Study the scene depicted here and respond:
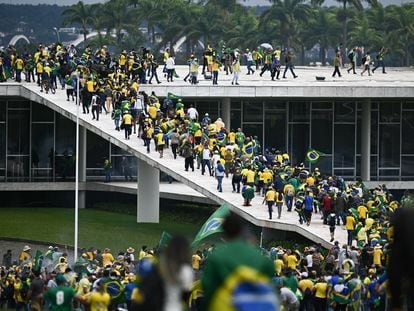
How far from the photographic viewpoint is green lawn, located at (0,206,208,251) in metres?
39.8

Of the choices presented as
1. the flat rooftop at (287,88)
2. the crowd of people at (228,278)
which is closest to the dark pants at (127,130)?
the crowd of people at (228,278)

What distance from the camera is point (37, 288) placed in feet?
67.7

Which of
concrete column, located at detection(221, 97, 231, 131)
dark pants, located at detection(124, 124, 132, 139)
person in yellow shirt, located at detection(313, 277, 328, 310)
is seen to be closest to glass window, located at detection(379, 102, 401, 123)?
concrete column, located at detection(221, 97, 231, 131)

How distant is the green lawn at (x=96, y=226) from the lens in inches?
1567

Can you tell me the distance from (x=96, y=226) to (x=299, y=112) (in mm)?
12973

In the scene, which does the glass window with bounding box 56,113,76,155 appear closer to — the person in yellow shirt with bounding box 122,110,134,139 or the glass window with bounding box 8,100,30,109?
the glass window with bounding box 8,100,30,109

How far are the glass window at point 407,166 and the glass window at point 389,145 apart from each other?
0.23 meters

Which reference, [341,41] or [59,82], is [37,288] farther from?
[341,41]

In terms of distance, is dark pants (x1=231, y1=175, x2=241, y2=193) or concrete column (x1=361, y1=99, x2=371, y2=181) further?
concrete column (x1=361, y1=99, x2=371, y2=181)

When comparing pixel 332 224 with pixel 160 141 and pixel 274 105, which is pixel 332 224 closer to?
pixel 160 141

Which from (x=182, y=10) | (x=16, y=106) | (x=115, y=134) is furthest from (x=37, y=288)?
(x=182, y=10)

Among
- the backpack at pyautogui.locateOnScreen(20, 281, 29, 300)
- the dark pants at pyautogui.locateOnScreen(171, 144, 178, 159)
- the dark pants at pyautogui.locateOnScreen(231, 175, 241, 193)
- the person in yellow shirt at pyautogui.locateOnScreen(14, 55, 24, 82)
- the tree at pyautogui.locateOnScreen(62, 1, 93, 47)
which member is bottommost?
the backpack at pyautogui.locateOnScreen(20, 281, 29, 300)

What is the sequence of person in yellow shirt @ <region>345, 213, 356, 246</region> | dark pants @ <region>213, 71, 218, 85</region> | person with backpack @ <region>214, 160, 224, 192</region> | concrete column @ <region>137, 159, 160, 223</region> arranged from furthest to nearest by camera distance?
dark pants @ <region>213, 71, 218, 85</region> < concrete column @ <region>137, 159, 160, 223</region> < person with backpack @ <region>214, 160, 224, 192</region> < person in yellow shirt @ <region>345, 213, 356, 246</region>

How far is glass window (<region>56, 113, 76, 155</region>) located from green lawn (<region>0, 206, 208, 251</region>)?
3498mm
